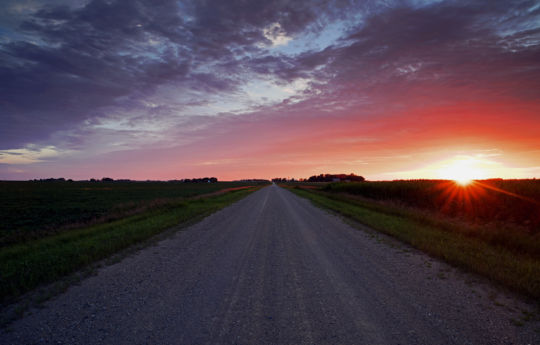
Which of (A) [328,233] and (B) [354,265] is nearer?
(B) [354,265]

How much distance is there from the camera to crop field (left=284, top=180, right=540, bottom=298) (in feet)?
22.6

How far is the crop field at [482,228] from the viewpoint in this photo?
6875mm

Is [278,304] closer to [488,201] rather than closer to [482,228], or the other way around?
[482,228]

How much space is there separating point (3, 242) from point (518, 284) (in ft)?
58.1

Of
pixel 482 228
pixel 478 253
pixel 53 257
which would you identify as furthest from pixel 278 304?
pixel 482 228

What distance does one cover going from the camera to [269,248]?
9.02m

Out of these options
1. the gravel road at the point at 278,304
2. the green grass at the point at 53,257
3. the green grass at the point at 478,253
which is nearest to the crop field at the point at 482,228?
the green grass at the point at 478,253

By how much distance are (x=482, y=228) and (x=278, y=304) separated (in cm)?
1139

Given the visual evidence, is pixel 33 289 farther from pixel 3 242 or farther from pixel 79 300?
pixel 3 242

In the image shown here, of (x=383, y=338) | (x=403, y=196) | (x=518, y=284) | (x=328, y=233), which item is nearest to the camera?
(x=383, y=338)

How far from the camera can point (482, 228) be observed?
1183 centimetres

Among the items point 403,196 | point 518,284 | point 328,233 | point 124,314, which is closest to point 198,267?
point 124,314

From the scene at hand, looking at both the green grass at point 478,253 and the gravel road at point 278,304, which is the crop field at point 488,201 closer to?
the green grass at point 478,253

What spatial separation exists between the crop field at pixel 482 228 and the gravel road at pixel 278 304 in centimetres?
79
